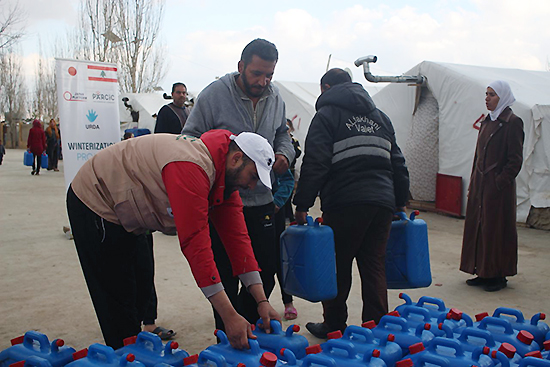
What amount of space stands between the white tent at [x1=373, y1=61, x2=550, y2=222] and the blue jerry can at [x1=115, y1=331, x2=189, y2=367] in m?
7.56

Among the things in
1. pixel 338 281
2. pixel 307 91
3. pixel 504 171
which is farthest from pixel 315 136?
pixel 307 91

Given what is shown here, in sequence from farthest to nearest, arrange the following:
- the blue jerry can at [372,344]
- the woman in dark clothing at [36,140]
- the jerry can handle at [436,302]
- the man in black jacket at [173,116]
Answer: the woman in dark clothing at [36,140] < the man in black jacket at [173,116] < the jerry can handle at [436,302] < the blue jerry can at [372,344]

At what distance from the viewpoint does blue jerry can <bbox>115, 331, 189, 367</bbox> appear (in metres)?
2.04

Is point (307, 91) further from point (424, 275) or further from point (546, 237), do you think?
point (424, 275)

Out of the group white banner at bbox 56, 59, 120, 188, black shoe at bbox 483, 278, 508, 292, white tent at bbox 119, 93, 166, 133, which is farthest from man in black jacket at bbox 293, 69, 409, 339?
white tent at bbox 119, 93, 166, 133

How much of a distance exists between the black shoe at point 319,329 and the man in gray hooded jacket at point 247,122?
716 millimetres

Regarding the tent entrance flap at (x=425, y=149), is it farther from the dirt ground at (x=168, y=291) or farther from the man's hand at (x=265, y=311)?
the man's hand at (x=265, y=311)

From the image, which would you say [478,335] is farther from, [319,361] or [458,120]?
[458,120]

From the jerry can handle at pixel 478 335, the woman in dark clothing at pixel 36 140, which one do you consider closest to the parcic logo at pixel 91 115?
the jerry can handle at pixel 478 335

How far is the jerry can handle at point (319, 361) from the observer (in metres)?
1.88

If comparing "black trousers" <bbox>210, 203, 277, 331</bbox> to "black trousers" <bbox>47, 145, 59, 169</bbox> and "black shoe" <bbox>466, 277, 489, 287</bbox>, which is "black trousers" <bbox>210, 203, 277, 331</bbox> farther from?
"black trousers" <bbox>47, 145, 59, 169</bbox>

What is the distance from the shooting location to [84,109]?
20.4 ft

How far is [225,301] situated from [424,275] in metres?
1.86

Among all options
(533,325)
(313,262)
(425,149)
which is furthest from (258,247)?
(425,149)
